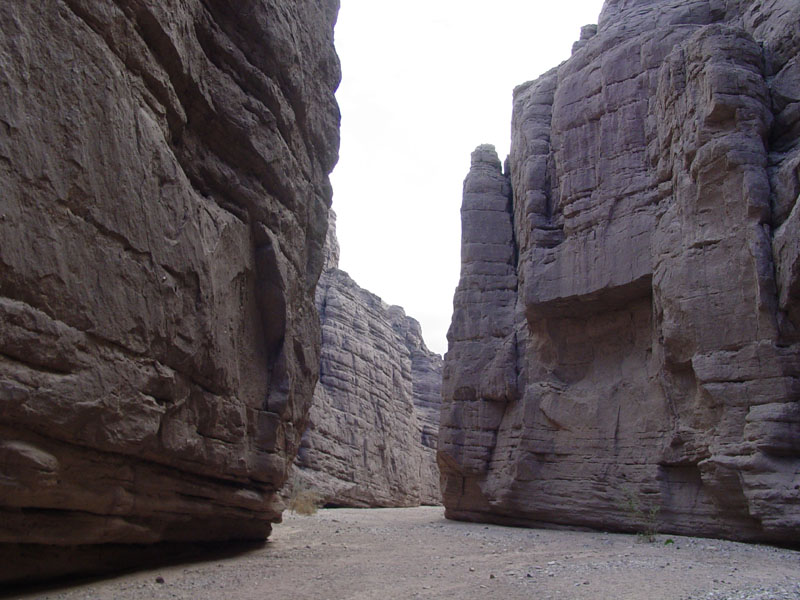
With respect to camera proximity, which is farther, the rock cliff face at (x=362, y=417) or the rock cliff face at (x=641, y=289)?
the rock cliff face at (x=362, y=417)

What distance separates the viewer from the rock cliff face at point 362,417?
100ft

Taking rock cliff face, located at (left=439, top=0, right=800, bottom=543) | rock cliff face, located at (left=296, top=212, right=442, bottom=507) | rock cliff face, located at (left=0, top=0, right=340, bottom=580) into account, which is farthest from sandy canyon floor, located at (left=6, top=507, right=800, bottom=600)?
rock cliff face, located at (left=296, top=212, right=442, bottom=507)

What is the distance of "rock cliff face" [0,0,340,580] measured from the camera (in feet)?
16.1

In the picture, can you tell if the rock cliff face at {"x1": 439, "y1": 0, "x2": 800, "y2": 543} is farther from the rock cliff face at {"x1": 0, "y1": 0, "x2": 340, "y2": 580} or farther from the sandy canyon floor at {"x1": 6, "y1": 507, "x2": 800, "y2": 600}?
the rock cliff face at {"x1": 0, "y1": 0, "x2": 340, "y2": 580}

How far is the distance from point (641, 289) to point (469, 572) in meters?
9.48

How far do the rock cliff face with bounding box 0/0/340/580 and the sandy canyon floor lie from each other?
69 cm

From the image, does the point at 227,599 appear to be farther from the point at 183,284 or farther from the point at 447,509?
the point at 447,509

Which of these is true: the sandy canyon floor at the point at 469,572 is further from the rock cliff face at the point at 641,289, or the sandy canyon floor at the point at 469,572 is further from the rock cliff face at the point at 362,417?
the rock cliff face at the point at 362,417

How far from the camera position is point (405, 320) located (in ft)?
168

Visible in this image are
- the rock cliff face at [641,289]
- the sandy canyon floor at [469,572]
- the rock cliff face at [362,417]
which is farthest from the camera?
the rock cliff face at [362,417]

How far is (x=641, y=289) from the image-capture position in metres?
15.4

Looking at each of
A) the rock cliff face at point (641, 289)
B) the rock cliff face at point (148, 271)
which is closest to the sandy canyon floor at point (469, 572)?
the rock cliff face at point (148, 271)

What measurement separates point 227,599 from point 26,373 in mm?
2898

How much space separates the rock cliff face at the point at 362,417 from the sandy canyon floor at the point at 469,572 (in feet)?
60.3
